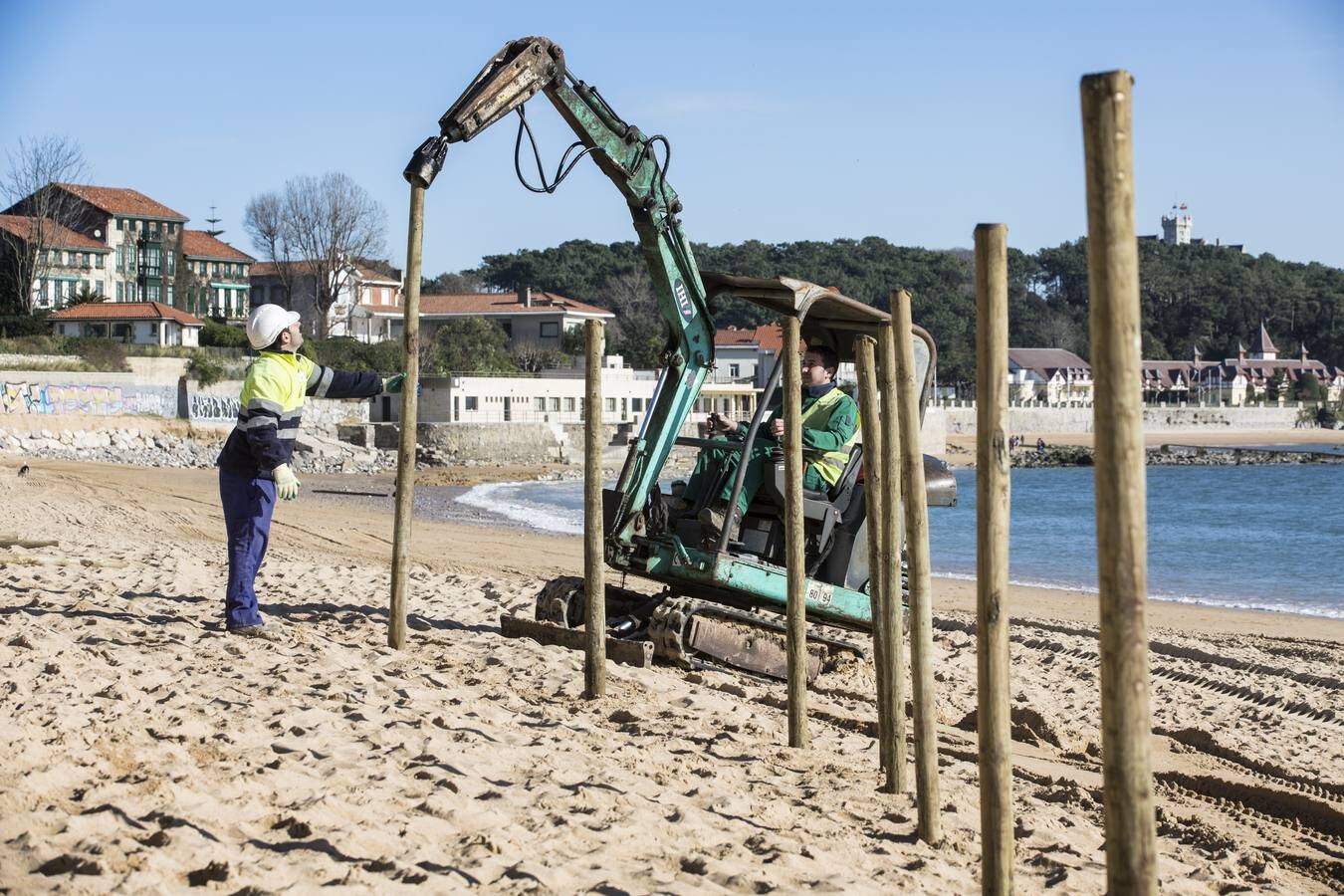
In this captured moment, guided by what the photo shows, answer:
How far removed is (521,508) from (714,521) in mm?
24367

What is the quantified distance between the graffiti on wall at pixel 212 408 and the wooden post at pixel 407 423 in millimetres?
39604

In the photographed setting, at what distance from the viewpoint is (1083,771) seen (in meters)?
7.32

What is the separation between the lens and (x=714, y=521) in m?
9.27

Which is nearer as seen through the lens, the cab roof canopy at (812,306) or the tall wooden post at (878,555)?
the tall wooden post at (878,555)

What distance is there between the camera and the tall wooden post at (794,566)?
22.4ft

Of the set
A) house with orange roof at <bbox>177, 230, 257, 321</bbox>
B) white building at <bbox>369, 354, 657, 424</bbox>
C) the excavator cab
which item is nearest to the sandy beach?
the excavator cab

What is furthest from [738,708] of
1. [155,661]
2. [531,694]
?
[155,661]

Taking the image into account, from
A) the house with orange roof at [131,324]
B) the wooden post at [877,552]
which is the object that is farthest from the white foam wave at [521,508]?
the house with orange roof at [131,324]

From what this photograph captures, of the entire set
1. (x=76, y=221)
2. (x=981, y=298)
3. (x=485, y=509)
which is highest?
(x=76, y=221)

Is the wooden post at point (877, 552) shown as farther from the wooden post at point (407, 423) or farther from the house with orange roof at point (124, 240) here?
the house with orange roof at point (124, 240)

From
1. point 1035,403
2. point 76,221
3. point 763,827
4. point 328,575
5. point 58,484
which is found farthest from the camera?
point 1035,403

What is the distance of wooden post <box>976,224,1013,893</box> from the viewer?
14.2 ft

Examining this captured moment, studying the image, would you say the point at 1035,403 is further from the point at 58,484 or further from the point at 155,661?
the point at 155,661

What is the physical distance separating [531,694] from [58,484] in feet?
74.3
